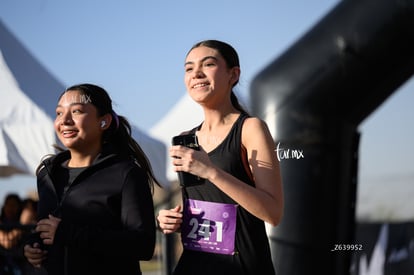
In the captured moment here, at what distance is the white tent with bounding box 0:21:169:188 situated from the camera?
518 centimetres

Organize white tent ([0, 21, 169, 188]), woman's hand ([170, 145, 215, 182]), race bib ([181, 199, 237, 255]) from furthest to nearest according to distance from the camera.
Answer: white tent ([0, 21, 169, 188]) → race bib ([181, 199, 237, 255]) → woman's hand ([170, 145, 215, 182])

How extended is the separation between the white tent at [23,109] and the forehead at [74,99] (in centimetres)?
317

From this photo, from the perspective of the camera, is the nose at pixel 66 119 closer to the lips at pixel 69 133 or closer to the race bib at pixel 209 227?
the lips at pixel 69 133

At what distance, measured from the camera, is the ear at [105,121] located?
6.74 feet

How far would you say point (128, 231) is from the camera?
70.9 inches

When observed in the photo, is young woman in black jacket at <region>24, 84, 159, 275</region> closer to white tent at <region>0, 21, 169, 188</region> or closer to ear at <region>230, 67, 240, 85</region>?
ear at <region>230, 67, 240, 85</region>

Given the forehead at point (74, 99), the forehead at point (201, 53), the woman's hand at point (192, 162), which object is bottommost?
the woman's hand at point (192, 162)

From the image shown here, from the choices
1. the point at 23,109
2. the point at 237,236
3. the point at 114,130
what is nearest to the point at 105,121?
the point at 114,130

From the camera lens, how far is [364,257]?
16.8 ft

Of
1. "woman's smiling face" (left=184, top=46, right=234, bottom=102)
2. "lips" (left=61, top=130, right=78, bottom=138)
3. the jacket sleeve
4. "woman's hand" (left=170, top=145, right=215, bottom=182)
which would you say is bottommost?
the jacket sleeve

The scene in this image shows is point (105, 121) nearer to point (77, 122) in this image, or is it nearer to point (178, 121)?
point (77, 122)

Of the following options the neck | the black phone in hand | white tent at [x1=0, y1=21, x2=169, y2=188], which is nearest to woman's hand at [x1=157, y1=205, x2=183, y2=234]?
the black phone in hand

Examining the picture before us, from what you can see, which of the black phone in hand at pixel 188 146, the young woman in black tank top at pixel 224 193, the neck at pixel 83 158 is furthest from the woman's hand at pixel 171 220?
the neck at pixel 83 158

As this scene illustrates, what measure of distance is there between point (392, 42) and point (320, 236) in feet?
3.83
